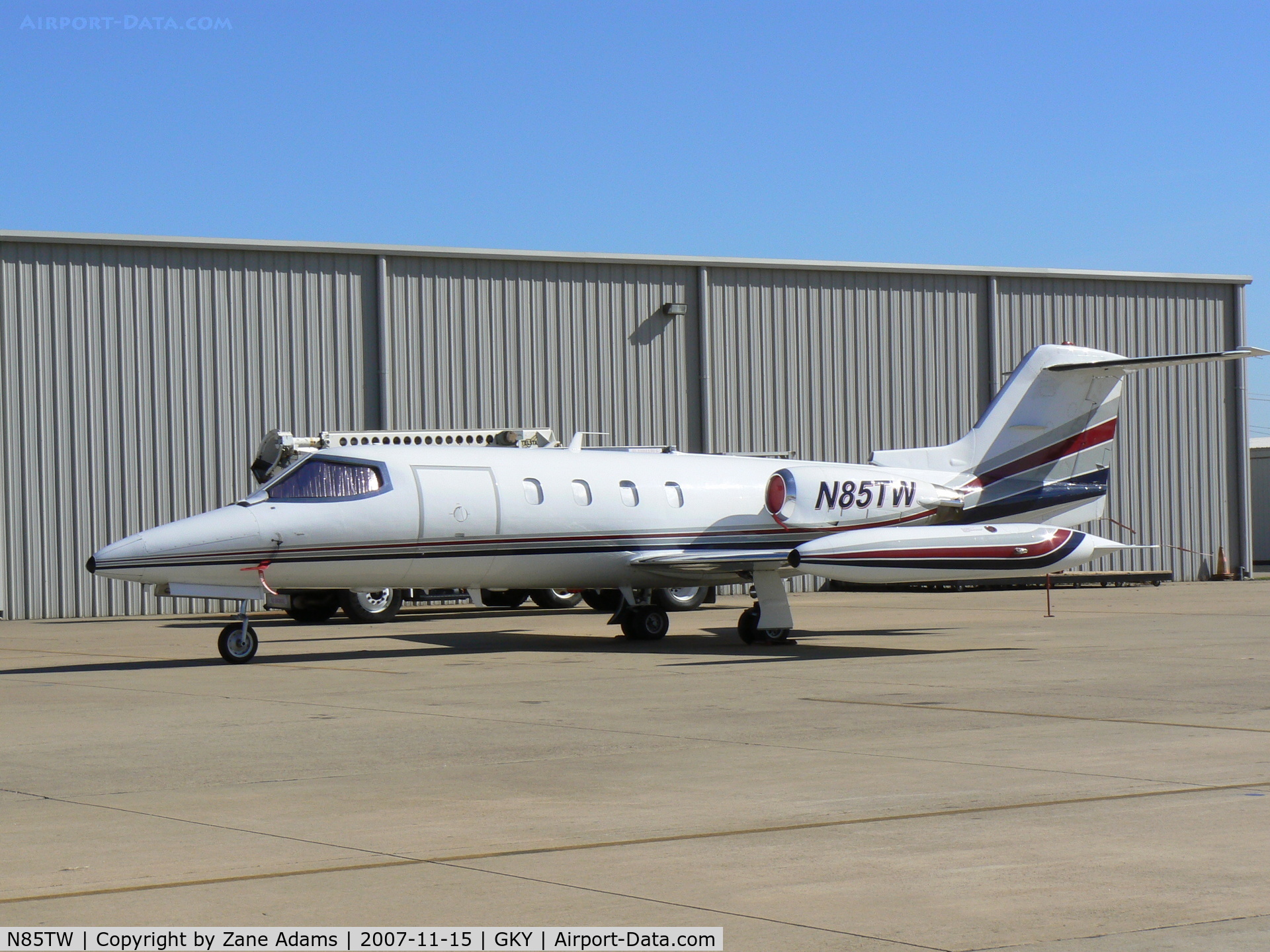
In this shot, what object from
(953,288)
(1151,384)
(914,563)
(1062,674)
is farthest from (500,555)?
(1151,384)

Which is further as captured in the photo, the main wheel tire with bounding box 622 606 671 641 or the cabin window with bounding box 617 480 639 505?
the main wheel tire with bounding box 622 606 671 641

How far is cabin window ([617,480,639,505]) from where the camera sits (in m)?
19.4

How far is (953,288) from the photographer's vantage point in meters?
37.0

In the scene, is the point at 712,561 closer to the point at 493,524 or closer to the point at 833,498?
the point at 833,498

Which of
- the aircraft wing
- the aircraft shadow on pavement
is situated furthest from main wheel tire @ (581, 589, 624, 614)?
the aircraft wing

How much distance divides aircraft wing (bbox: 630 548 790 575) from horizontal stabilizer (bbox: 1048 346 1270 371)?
18.5ft

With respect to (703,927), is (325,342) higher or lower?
higher

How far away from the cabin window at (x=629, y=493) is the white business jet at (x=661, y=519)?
2 cm

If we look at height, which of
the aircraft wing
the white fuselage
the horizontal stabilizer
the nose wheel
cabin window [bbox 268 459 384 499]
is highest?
the horizontal stabilizer

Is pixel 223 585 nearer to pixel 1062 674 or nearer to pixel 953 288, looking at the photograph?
pixel 1062 674

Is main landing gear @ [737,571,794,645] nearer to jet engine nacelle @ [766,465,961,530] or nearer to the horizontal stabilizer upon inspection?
jet engine nacelle @ [766,465,961,530]

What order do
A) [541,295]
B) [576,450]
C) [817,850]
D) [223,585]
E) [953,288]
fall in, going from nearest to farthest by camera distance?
[817,850] < [223,585] < [576,450] < [541,295] < [953,288]

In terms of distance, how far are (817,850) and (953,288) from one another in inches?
1253

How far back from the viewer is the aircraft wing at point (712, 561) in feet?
59.4
